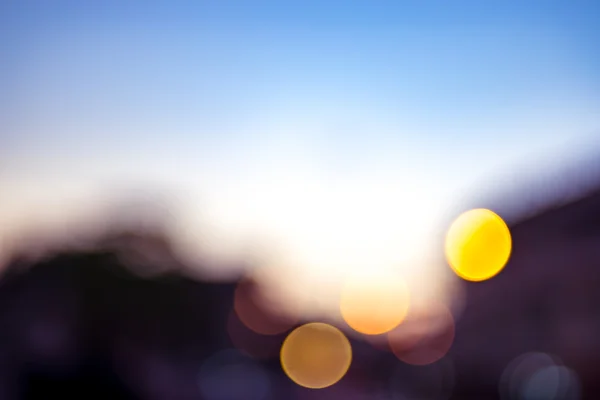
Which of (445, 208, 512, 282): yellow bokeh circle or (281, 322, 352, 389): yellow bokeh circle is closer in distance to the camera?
(281, 322, 352, 389): yellow bokeh circle

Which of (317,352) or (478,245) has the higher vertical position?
(478,245)

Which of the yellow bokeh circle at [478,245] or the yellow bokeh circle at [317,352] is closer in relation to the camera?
the yellow bokeh circle at [317,352]

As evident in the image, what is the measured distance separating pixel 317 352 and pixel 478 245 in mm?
5615

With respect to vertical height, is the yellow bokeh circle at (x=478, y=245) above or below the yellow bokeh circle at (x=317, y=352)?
above

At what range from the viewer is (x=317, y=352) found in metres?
19.9

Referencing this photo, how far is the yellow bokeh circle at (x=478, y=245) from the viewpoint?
1803 cm

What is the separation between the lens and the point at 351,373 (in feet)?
53.3

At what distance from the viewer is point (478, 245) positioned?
20234 mm

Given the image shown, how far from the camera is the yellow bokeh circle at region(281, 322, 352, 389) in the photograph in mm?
16500

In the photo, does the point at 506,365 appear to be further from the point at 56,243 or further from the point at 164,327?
the point at 56,243

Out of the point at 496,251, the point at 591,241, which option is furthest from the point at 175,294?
the point at 591,241

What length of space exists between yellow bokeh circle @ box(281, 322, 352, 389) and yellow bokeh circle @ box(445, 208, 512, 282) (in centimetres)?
417

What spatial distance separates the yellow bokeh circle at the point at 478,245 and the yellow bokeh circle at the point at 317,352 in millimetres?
4167

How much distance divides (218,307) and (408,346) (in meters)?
7.29
